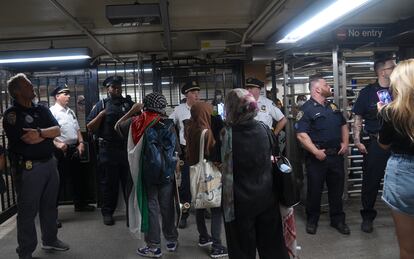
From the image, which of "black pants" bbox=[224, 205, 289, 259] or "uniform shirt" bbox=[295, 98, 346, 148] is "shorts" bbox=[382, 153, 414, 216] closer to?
"black pants" bbox=[224, 205, 289, 259]

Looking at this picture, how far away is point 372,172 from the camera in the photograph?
4.02 m

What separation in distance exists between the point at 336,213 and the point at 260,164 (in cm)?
212

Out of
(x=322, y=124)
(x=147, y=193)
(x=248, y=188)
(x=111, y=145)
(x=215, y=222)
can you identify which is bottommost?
(x=215, y=222)

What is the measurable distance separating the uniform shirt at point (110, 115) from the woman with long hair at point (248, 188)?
2.55 m

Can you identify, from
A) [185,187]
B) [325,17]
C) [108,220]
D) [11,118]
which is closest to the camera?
[11,118]

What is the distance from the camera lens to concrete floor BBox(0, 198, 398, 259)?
3.64m

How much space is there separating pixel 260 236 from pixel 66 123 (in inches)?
133

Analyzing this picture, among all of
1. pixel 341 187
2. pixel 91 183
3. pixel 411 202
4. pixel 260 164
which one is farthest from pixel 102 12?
pixel 411 202

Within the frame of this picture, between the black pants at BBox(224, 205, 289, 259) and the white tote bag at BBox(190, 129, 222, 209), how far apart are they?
858mm

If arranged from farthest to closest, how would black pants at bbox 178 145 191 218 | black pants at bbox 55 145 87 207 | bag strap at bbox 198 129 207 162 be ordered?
black pants at bbox 55 145 87 207, black pants at bbox 178 145 191 218, bag strap at bbox 198 129 207 162

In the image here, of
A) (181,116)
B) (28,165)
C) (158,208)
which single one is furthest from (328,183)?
(28,165)

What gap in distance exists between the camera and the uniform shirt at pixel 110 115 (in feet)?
15.6

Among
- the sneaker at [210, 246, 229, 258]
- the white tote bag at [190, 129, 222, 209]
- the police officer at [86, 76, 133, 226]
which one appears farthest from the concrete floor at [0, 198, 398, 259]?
the white tote bag at [190, 129, 222, 209]

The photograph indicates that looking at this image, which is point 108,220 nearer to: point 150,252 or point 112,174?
point 112,174
